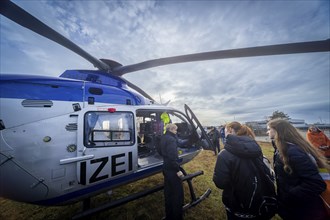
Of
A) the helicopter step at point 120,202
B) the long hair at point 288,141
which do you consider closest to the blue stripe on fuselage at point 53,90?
the helicopter step at point 120,202

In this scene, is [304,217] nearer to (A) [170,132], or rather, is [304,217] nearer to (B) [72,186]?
(A) [170,132]

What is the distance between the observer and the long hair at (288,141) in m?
1.84

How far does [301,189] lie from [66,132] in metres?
3.49

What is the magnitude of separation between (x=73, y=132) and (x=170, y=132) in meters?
1.93

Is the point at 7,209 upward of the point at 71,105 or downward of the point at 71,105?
downward

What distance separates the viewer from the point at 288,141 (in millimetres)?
1944

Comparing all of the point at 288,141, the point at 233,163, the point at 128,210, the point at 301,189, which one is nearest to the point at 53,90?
the point at 233,163

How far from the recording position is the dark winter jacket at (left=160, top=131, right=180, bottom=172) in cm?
307

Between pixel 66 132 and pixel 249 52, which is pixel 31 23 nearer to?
pixel 66 132

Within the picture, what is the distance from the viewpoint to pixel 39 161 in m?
2.32

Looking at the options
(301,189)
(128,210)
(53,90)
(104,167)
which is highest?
(53,90)

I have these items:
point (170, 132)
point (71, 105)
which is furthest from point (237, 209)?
point (71, 105)

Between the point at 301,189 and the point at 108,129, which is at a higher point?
the point at 108,129

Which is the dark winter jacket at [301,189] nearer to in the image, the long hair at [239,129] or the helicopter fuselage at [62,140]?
the long hair at [239,129]
